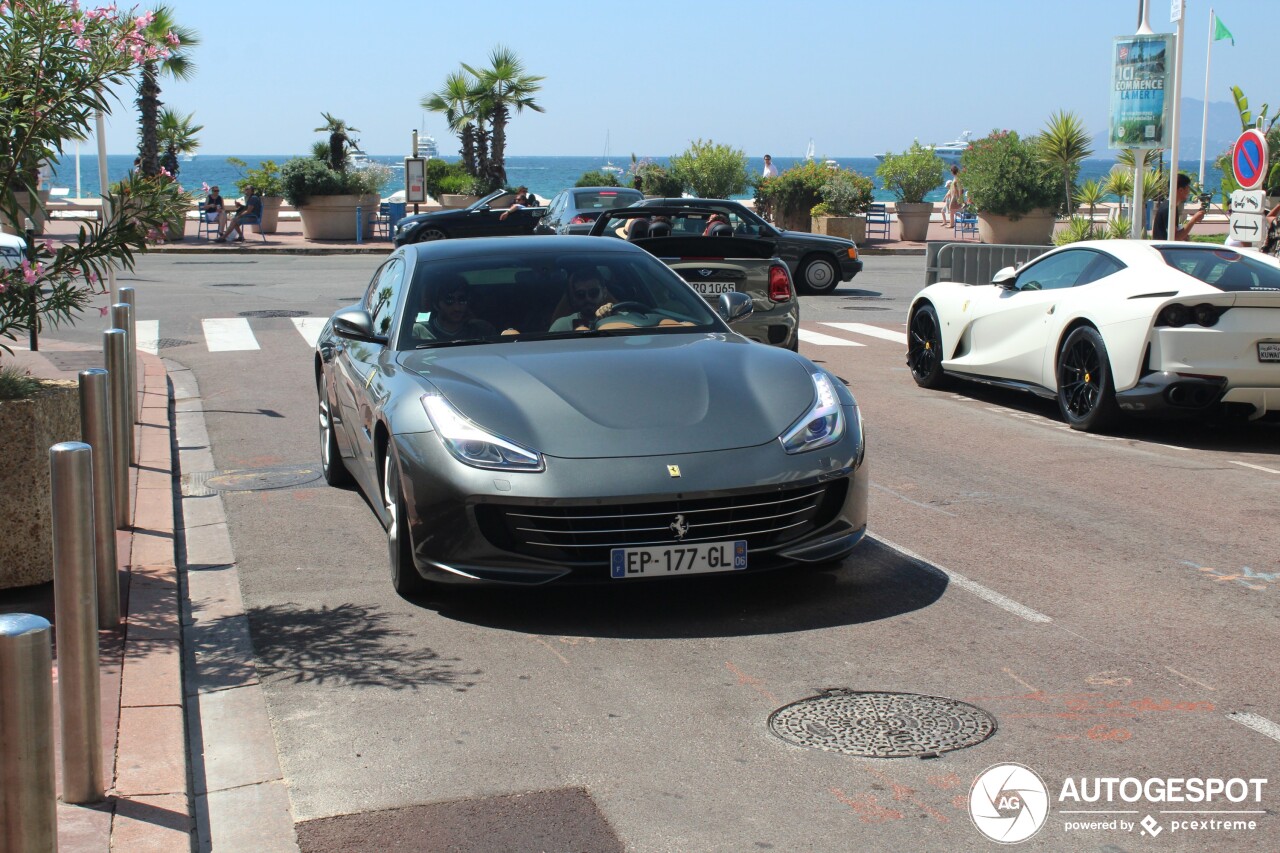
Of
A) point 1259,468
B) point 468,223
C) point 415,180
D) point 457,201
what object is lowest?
point 1259,468

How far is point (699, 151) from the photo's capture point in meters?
37.8

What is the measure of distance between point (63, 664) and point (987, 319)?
9254 millimetres

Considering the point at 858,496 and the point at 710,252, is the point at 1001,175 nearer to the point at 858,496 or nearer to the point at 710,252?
the point at 710,252

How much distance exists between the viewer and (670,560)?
565cm

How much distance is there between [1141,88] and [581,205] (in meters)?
8.54

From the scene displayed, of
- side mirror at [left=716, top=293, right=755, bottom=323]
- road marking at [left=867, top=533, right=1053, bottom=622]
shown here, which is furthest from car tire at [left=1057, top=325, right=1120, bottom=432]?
road marking at [left=867, top=533, right=1053, bottom=622]

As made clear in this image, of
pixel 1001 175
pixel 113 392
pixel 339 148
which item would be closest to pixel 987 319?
pixel 113 392

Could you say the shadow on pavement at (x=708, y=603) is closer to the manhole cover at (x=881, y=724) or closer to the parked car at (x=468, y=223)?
the manhole cover at (x=881, y=724)

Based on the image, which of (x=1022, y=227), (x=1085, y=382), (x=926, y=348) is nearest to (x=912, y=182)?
(x=1022, y=227)

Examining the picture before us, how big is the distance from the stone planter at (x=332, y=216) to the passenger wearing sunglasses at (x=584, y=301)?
1116 inches

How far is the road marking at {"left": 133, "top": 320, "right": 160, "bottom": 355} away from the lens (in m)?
15.6

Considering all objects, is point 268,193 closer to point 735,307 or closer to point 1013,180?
point 1013,180

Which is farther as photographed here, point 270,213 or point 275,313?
point 270,213

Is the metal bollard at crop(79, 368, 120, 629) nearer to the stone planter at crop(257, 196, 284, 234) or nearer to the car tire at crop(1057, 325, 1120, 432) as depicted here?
the car tire at crop(1057, 325, 1120, 432)
